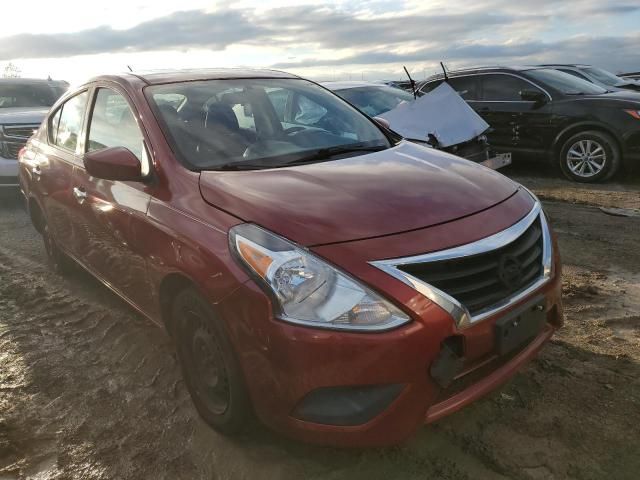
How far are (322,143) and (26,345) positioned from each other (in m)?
2.34

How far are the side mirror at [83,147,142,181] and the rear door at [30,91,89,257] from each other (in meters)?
0.96

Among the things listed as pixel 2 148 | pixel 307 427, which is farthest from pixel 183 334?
pixel 2 148

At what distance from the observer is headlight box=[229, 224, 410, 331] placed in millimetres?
1996

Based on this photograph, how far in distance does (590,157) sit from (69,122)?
261 inches

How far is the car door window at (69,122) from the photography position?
3893mm

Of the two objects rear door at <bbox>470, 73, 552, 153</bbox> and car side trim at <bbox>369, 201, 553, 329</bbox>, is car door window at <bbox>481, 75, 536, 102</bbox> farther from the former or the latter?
car side trim at <bbox>369, 201, 553, 329</bbox>

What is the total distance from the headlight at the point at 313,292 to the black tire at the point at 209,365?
→ 0.35m

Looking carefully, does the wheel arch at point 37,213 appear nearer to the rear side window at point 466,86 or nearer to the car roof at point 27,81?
the car roof at point 27,81

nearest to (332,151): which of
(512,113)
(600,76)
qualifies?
(512,113)

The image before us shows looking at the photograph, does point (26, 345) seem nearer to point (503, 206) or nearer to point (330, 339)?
point (330, 339)

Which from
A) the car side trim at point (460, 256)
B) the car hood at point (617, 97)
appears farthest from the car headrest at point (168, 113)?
the car hood at point (617, 97)

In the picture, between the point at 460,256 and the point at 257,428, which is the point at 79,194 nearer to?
the point at 257,428

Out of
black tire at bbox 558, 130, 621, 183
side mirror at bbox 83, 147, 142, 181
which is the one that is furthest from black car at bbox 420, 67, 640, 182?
side mirror at bbox 83, 147, 142, 181

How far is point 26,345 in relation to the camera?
370 centimetres
